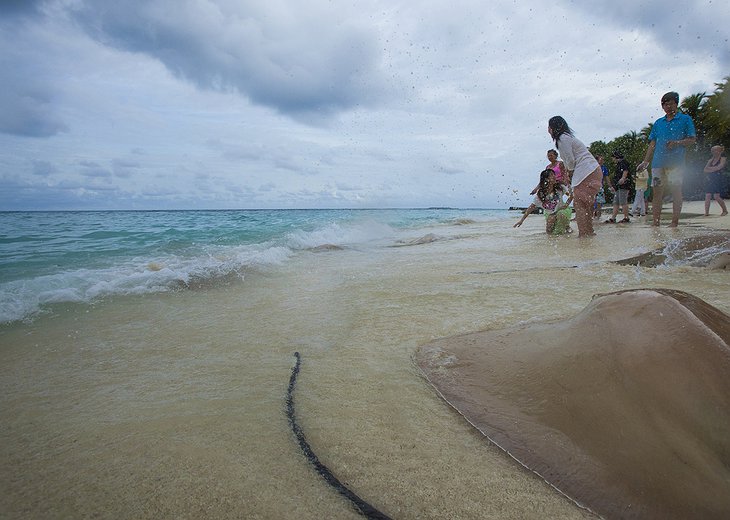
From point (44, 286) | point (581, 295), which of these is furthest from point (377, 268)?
point (44, 286)

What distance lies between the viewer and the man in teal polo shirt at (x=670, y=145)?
21.8ft

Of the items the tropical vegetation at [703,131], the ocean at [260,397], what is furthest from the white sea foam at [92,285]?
the tropical vegetation at [703,131]

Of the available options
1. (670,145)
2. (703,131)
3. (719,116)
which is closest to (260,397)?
(670,145)

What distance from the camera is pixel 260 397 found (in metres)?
1.82

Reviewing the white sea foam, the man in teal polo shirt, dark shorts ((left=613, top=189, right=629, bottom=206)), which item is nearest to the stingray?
the white sea foam

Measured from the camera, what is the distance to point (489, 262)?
5480 mm

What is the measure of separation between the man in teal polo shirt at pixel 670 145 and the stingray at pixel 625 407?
23.5ft

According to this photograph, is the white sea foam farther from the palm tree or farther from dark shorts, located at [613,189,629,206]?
the palm tree

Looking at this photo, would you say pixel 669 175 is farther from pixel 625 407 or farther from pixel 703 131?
pixel 703 131

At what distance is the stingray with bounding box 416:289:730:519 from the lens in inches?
39.3

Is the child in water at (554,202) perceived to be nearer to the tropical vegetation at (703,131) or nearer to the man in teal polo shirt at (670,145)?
the man in teal polo shirt at (670,145)

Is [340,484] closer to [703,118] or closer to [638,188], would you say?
[638,188]

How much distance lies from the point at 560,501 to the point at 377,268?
4.92 meters

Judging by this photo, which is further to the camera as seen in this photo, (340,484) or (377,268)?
(377,268)
